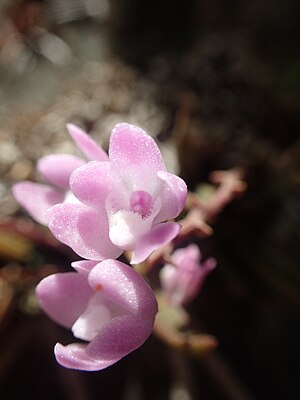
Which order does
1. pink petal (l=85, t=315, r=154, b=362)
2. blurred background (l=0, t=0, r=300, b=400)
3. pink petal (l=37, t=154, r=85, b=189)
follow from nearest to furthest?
pink petal (l=85, t=315, r=154, b=362) < pink petal (l=37, t=154, r=85, b=189) < blurred background (l=0, t=0, r=300, b=400)

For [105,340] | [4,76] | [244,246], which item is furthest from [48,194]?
[4,76]

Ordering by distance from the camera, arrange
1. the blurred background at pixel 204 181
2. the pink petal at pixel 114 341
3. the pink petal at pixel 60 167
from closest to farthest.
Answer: the pink petal at pixel 114 341
the pink petal at pixel 60 167
the blurred background at pixel 204 181

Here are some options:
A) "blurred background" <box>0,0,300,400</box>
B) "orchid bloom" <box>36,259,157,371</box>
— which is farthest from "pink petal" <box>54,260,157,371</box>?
"blurred background" <box>0,0,300,400</box>

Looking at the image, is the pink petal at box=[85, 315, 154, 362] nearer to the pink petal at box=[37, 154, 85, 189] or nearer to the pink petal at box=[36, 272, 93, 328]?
the pink petal at box=[36, 272, 93, 328]

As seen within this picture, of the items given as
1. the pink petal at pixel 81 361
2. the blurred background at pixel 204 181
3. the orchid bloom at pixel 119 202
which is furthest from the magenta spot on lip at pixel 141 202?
the blurred background at pixel 204 181

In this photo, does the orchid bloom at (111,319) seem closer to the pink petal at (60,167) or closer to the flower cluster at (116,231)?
the flower cluster at (116,231)

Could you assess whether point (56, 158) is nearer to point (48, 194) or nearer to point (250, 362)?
point (48, 194)
